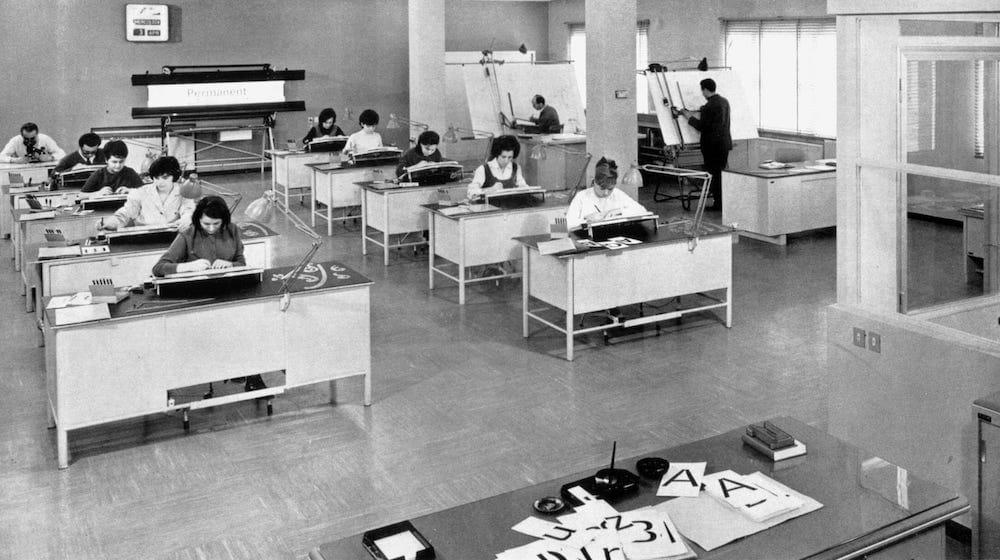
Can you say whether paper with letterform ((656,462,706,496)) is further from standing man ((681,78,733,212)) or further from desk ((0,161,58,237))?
desk ((0,161,58,237))

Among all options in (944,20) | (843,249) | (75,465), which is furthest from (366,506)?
(944,20)

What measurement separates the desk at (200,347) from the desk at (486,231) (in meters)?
2.41

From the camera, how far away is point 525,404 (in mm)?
6270

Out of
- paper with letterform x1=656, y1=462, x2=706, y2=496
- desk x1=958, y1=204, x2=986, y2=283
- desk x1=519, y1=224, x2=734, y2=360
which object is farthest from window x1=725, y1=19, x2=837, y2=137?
paper with letterform x1=656, y1=462, x2=706, y2=496

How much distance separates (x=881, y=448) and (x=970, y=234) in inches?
142

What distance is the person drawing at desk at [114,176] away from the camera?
920cm

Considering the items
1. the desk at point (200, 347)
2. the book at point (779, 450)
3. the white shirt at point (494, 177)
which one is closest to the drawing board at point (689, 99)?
the white shirt at point (494, 177)

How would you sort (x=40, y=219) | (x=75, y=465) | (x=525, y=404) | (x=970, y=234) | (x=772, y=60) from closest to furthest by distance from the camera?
(x=75, y=465) < (x=525, y=404) < (x=970, y=234) < (x=40, y=219) < (x=772, y=60)

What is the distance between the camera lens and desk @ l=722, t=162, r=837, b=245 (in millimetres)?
10758

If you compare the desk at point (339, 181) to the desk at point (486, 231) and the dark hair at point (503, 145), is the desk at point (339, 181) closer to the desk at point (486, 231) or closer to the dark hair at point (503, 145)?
the dark hair at point (503, 145)

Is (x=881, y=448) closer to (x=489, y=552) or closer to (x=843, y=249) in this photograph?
(x=843, y=249)

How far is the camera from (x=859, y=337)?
16.2 ft

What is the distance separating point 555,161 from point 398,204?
468 cm

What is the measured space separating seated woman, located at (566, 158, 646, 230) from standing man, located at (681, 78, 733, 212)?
5042 mm
